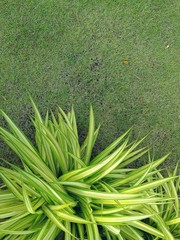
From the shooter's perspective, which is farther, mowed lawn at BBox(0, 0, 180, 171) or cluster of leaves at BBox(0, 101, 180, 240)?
mowed lawn at BBox(0, 0, 180, 171)

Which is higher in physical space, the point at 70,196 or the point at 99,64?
the point at 99,64

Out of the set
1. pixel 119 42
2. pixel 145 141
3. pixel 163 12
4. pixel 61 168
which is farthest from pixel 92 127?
pixel 163 12

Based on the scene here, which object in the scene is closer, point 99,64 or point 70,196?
point 70,196

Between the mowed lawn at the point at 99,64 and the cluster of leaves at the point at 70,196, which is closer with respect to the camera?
the cluster of leaves at the point at 70,196

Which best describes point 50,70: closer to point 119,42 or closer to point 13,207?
point 119,42
